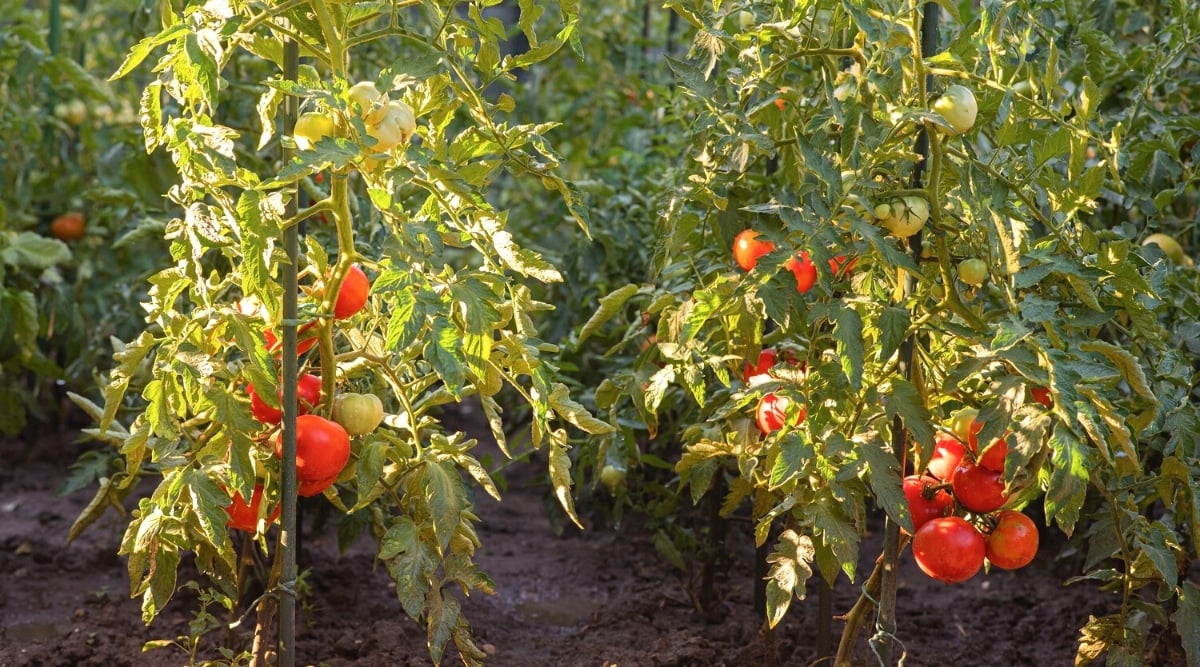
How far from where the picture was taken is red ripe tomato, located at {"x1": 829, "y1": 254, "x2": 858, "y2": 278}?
5.44 ft

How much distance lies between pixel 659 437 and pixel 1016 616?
80cm

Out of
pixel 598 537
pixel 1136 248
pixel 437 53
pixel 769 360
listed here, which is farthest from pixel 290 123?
pixel 598 537

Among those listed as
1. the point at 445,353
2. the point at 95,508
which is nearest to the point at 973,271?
the point at 445,353

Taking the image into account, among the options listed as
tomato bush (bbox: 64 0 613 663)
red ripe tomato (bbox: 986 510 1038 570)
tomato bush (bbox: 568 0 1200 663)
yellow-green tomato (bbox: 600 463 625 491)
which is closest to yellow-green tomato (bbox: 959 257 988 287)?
tomato bush (bbox: 568 0 1200 663)

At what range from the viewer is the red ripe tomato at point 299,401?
160 centimetres

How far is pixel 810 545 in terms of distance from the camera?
163 centimetres

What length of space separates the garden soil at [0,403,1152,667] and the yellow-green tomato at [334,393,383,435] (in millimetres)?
561

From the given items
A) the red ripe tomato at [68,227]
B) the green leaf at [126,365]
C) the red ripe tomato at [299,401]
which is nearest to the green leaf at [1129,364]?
the red ripe tomato at [299,401]

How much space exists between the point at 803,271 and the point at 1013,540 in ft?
1.48

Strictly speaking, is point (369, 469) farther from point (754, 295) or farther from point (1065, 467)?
point (1065, 467)

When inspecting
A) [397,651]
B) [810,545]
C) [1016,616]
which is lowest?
[1016,616]

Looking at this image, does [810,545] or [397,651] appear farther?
[397,651]

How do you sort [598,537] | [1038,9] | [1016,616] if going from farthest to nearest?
1. [598,537]
2. [1016,616]
3. [1038,9]

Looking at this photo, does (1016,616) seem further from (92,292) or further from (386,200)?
(92,292)
